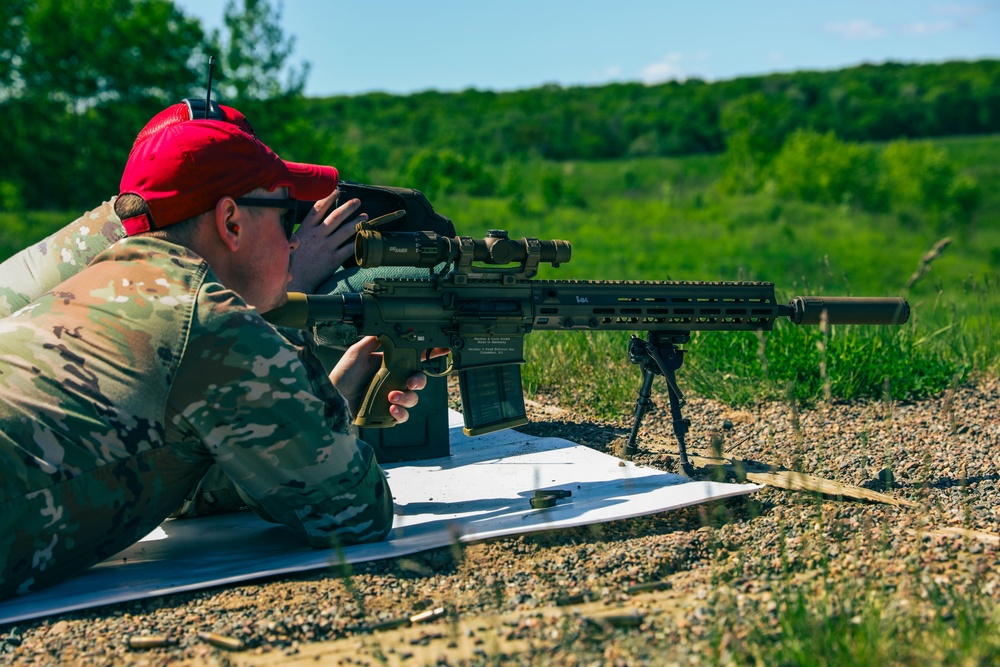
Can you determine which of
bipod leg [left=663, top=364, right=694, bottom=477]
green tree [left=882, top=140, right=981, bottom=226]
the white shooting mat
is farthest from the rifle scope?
green tree [left=882, top=140, right=981, bottom=226]

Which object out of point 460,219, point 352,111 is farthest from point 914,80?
point 460,219

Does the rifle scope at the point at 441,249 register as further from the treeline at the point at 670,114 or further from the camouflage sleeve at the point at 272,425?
the treeline at the point at 670,114

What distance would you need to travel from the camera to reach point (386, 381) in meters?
4.27

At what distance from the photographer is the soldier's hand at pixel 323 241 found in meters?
4.77

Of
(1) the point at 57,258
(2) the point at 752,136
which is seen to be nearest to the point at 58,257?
(1) the point at 57,258

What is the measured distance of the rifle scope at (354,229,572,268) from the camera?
4043 millimetres

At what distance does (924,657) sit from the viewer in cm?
232

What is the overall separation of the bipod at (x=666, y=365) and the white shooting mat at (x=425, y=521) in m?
0.24

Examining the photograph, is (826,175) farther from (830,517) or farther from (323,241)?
(830,517)

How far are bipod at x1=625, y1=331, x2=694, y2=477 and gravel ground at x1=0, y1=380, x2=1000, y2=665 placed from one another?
1.64 feet

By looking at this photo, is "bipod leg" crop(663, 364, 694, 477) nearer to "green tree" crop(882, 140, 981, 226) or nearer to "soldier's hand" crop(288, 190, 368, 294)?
"soldier's hand" crop(288, 190, 368, 294)

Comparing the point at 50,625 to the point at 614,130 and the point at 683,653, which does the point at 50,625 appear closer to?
the point at 683,653

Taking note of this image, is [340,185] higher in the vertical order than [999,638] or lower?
higher

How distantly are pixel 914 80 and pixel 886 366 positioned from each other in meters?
90.1
